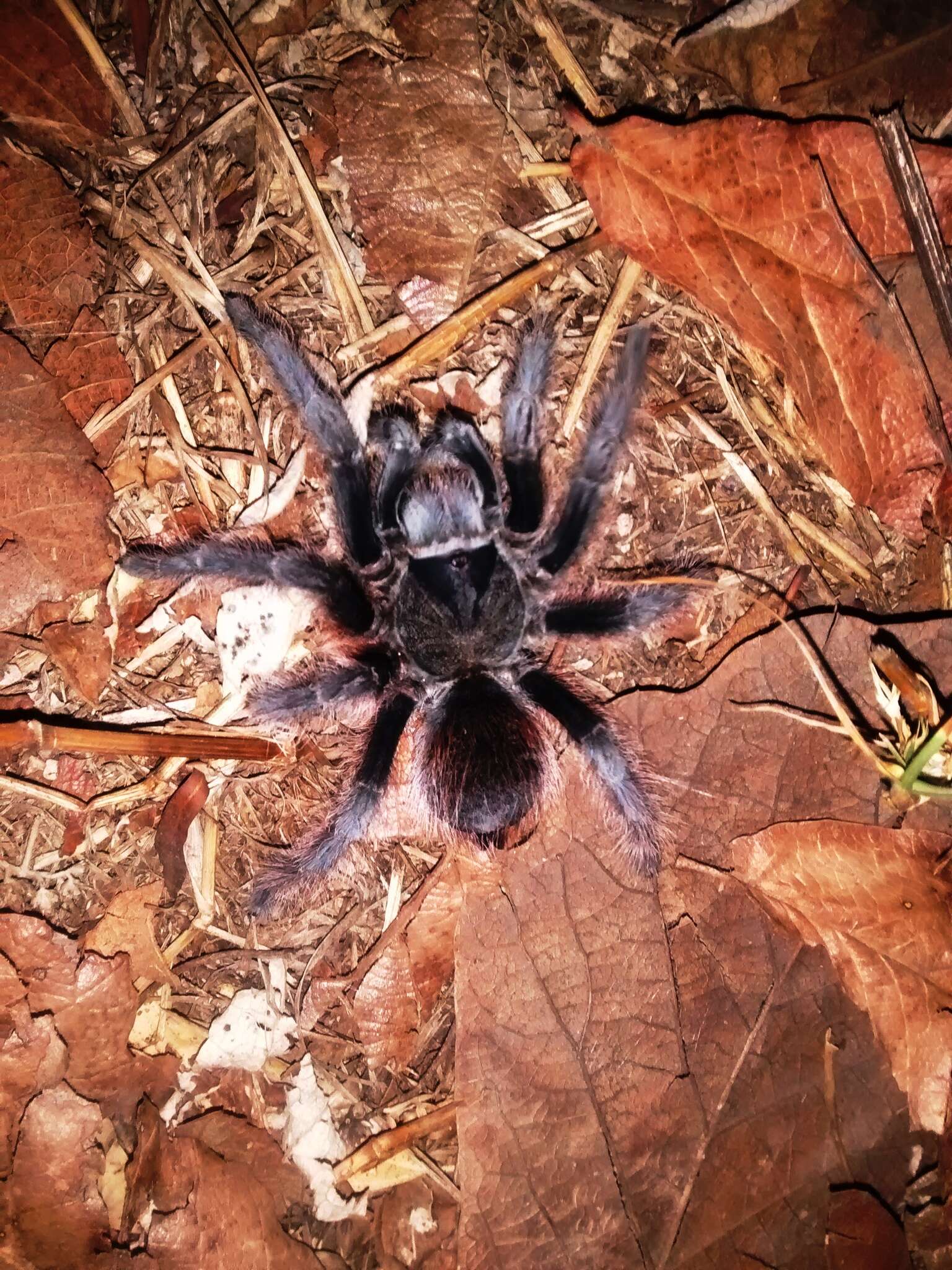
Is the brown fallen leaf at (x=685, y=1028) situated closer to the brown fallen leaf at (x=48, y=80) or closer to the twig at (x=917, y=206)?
the twig at (x=917, y=206)

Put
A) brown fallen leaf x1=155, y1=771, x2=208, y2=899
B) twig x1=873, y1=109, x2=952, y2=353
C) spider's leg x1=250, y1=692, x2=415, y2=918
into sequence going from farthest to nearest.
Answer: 1. brown fallen leaf x1=155, y1=771, x2=208, y2=899
2. spider's leg x1=250, y1=692, x2=415, y2=918
3. twig x1=873, y1=109, x2=952, y2=353

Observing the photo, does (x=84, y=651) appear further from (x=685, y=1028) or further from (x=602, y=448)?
(x=685, y=1028)

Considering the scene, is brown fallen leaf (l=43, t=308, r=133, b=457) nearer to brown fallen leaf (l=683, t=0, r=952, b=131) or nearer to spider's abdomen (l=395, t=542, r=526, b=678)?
spider's abdomen (l=395, t=542, r=526, b=678)

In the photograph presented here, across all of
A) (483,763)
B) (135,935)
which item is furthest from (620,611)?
(135,935)

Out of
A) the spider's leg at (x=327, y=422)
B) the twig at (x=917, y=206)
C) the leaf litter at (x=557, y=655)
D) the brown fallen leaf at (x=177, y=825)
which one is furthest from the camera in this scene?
the brown fallen leaf at (x=177, y=825)

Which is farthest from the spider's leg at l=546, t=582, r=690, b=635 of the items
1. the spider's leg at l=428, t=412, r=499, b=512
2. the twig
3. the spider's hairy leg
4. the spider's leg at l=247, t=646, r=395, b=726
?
the twig

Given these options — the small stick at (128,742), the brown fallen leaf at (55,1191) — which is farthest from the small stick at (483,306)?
the brown fallen leaf at (55,1191)
